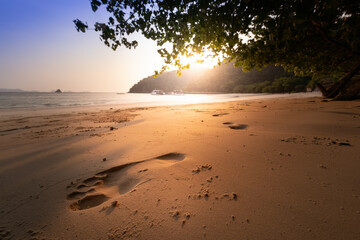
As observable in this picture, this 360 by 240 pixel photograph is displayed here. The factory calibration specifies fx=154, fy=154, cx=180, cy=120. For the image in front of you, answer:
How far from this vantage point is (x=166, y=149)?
268 cm

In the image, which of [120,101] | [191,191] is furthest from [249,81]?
[191,191]

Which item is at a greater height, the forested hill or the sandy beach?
the forested hill

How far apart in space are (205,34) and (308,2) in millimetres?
1874

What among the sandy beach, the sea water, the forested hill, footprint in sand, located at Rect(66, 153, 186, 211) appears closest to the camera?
the sandy beach

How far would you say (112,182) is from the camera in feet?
6.18

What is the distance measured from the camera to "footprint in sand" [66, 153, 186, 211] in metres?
1.59

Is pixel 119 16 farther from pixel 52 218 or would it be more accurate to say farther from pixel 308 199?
pixel 308 199

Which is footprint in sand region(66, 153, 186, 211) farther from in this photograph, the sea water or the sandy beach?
the sea water

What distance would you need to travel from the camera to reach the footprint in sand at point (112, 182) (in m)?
1.59

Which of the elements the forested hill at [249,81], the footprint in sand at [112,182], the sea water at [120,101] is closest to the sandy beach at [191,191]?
the footprint in sand at [112,182]

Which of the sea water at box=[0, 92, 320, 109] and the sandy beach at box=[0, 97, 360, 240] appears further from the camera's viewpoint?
the sea water at box=[0, 92, 320, 109]

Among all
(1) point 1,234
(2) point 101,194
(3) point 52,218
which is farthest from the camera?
(2) point 101,194

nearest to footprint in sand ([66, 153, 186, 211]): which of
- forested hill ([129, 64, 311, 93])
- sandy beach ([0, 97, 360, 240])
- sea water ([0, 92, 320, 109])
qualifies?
sandy beach ([0, 97, 360, 240])

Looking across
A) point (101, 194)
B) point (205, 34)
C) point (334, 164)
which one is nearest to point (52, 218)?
point (101, 194)
